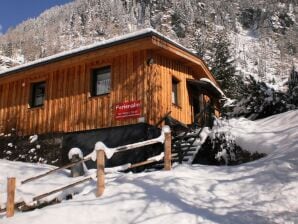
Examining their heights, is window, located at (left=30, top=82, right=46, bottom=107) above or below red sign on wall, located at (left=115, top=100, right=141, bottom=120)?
above

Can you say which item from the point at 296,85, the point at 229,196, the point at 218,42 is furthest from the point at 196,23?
the point at 229,196

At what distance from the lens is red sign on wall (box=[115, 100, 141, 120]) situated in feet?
51.0

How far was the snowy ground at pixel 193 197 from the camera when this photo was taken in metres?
8.55

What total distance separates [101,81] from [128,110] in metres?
2.12

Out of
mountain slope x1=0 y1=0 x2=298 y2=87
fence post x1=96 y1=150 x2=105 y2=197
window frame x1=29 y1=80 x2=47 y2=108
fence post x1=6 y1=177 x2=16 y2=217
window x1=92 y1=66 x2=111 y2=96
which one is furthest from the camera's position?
mountain slope x1=0 y1=0 x2=298 y2=87

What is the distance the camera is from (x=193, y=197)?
31.4 feet

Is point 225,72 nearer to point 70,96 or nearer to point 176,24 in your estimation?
point 70,96

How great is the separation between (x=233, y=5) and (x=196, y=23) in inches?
1455

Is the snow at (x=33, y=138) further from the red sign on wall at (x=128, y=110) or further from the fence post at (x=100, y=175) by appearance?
the fence post at (x=100, y=175)

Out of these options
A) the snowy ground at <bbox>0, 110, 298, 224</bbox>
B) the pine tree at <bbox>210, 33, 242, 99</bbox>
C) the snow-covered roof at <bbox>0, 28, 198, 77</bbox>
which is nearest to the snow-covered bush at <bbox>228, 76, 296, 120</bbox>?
the snow-covered roof at <bbox>0, 28, 198, 77</bbox>

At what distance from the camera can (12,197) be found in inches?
406

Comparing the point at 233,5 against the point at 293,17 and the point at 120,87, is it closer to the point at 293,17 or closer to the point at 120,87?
the point at 293,17

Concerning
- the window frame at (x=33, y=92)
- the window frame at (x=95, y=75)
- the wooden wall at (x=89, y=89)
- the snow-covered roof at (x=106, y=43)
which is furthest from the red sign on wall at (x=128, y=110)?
the window frame at (x=33, y=92)

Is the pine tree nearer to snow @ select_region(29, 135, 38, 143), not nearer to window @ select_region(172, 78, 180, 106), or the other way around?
window @ select_region(172, 78, 180, 106)
